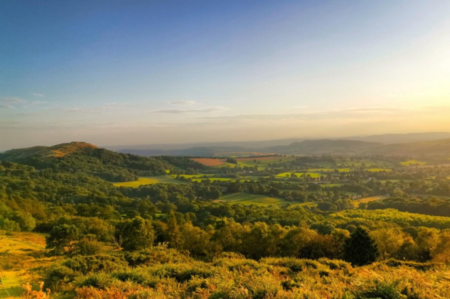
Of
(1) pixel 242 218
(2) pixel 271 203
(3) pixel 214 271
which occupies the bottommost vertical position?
(2) pixel 271 203

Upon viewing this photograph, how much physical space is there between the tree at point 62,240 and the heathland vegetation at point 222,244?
0.10 m

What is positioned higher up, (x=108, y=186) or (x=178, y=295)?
(x=178, y=295)

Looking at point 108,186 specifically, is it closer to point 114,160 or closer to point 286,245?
point 114,160

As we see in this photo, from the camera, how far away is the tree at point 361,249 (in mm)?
20141

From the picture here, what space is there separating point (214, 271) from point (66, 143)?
158 m

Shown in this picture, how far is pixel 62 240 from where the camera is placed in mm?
24578

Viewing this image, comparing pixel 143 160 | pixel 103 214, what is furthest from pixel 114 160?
pixel 103 214

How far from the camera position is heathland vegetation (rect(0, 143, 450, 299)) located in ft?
28.0

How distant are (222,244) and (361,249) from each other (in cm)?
1181

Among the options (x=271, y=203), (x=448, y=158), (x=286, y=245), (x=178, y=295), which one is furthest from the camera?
(x=448, y=158)

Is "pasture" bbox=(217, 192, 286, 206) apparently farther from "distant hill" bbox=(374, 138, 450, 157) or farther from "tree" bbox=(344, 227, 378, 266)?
"distant hill" bbox=(374, 138, 450, 157)

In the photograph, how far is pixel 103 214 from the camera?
145 ft

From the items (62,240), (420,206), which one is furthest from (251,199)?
(62,240)

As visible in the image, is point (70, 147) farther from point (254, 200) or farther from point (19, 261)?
point (19, 261)
